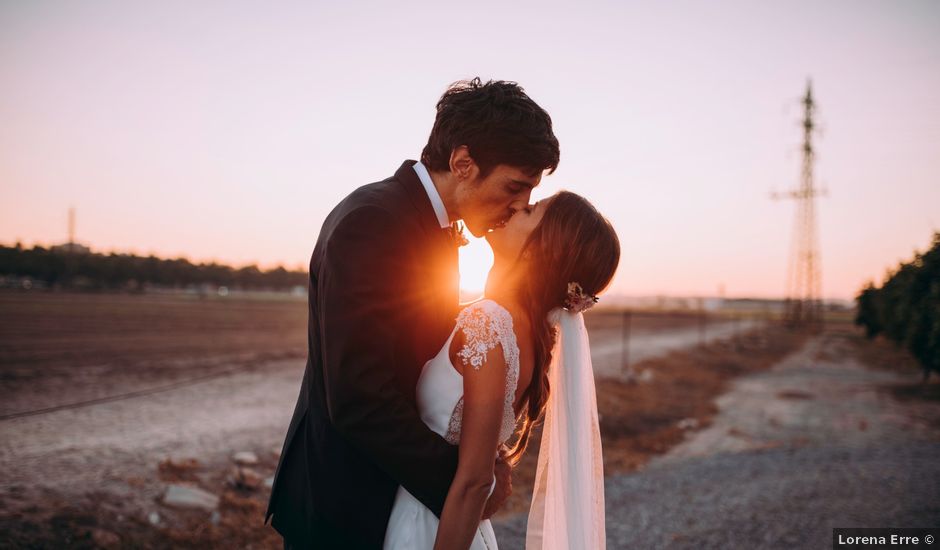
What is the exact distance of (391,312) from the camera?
1.82 metres

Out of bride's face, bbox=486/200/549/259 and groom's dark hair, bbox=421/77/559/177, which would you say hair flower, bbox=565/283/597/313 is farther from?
groom's dark hair, bbox=421/77/559/177

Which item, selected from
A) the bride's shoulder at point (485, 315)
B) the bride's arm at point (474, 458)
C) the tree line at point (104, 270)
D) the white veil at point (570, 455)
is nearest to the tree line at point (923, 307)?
the white veil at point (570, 455)

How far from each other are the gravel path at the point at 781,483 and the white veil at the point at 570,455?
368 centimetres

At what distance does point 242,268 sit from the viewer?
4786 inches

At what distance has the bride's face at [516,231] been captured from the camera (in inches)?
93.7

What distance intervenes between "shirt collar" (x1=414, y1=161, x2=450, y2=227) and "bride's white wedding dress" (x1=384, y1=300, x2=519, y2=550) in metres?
0.38

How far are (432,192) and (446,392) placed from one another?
738 millimetres

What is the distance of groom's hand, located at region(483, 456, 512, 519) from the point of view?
2.11 metres

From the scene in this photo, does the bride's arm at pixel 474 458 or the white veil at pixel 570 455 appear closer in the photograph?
the bride's arm at pixel 474 458

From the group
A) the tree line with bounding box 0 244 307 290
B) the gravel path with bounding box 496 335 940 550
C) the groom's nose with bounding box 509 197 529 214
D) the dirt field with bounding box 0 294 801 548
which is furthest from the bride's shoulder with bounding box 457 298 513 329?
the tree line with bounding box 0 244 307 290

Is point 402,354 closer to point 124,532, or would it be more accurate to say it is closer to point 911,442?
point 124,532

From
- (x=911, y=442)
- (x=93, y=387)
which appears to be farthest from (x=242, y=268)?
(x=911, y=442)

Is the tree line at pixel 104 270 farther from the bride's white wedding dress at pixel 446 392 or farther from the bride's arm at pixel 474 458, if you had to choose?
the bride's arm at pixel 474 458

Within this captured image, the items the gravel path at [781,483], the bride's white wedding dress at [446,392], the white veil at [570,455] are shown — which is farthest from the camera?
the gravel path at [781,483]
